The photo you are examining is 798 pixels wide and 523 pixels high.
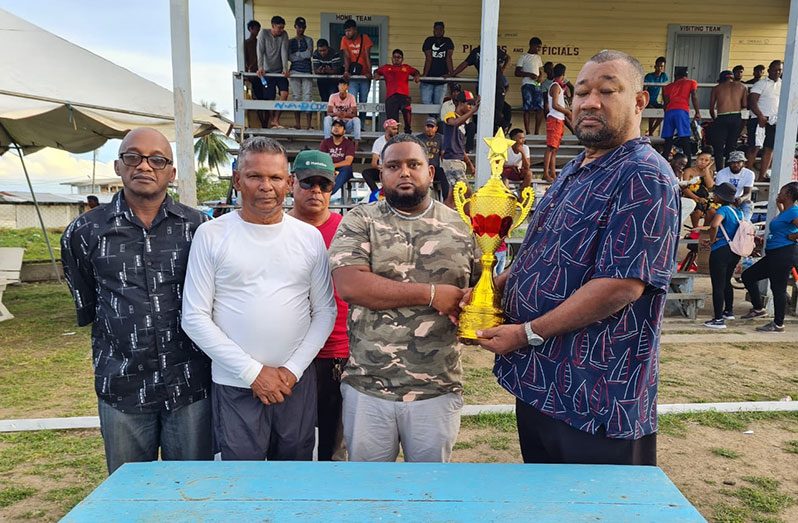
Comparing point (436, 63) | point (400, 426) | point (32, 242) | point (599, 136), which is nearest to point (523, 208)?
point (599, 136)

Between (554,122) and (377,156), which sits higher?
(554,122)

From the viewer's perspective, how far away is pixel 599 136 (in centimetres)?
181

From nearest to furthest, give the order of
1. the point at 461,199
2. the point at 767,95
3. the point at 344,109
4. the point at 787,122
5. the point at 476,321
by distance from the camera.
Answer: the point at 476,321, the point at 461,199, the point at 787,122, the point at 344,109, the point at 767,95

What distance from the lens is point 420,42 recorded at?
11461mm

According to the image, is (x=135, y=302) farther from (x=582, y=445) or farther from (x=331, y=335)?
(x=582, y=445)

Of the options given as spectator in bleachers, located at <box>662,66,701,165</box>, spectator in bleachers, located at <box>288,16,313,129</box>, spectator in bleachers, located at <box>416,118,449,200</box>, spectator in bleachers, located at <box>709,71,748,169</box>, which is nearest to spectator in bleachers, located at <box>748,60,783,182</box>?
spectator in bleachers, located at <box>709,71,748,169</box>

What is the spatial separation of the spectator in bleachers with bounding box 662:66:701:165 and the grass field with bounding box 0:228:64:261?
52.5 ft

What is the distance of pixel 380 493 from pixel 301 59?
31.6ft

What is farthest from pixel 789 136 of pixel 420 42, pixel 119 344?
pixel 119 344

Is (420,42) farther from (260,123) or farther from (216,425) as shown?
(216,425)

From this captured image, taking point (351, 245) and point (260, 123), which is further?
point (260, 123)

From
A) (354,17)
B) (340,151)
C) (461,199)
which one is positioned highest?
(354,17)

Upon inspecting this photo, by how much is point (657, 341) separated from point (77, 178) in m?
58.2

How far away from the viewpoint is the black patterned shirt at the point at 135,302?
208 centimetres
